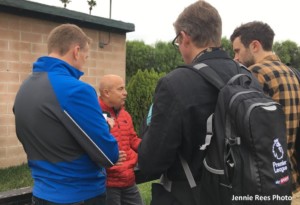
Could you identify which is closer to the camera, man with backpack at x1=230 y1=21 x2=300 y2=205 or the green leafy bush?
man with backpack at x1=230 y1=21 x2=300 y2=205

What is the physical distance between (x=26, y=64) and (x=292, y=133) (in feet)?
17.0

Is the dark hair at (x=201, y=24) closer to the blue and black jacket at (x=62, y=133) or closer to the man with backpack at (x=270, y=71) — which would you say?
the blue and black jacket at (x=62, y=133)

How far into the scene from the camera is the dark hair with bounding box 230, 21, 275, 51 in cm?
294

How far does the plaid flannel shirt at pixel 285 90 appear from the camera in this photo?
2691 mm

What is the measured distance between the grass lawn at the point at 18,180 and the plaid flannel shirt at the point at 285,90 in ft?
8.98

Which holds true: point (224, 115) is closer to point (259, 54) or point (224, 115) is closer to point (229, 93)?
point (229, 93)

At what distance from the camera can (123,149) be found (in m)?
3.00

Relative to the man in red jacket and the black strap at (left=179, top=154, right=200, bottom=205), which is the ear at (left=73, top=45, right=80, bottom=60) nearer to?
the man in red jacket

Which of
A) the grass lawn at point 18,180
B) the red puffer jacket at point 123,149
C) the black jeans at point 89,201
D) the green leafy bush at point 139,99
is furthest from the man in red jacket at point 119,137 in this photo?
the green leafy bush at point 139,99

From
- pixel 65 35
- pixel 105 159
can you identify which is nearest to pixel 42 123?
pixel 105 159

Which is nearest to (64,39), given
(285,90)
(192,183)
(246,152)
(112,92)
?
(112,92)

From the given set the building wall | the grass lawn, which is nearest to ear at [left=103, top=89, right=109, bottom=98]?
the grass lawn

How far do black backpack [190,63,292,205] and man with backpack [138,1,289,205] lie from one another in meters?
0.03

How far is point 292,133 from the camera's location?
273cm
